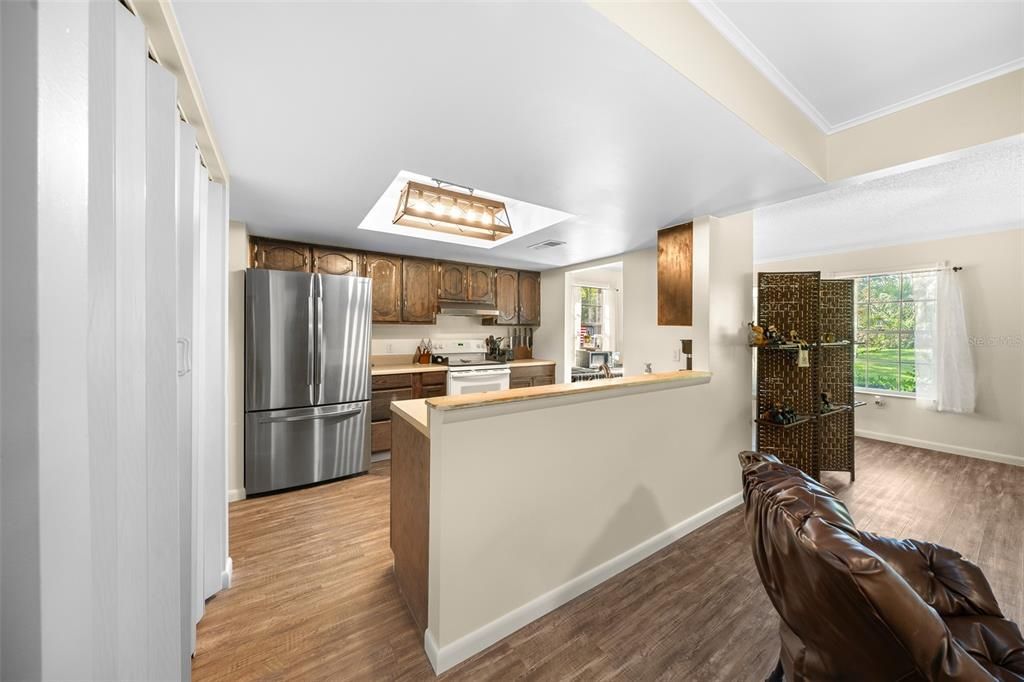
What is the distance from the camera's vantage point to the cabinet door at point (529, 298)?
529 centimetres

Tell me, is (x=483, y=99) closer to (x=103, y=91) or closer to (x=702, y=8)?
(x=702, y=8)

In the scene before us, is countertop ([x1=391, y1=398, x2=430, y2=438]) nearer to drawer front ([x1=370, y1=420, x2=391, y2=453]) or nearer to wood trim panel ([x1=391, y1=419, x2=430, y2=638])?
wood trim panel ([x1=391, y1=419, x2=430, y2=638])

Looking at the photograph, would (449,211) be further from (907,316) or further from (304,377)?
(907,316)

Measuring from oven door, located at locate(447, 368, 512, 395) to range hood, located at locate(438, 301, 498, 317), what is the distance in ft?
2.54

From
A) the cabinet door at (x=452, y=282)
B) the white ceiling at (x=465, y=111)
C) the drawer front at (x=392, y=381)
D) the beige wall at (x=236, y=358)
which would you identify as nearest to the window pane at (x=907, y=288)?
the white ceiling at (x=465, y=111)

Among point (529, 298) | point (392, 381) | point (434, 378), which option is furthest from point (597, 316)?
point (392, 381)

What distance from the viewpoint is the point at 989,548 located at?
7.65 ft

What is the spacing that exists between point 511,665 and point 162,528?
137cm

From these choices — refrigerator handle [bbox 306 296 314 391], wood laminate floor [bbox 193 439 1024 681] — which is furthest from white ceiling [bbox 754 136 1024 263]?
refrigerator handle [bbox 306 296 314 391]

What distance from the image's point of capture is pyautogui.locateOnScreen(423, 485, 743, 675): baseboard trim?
152 centimetres

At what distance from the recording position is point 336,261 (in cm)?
387

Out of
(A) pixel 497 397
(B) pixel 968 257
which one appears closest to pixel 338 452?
(A) pixel 497 397

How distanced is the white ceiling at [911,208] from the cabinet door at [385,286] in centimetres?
375

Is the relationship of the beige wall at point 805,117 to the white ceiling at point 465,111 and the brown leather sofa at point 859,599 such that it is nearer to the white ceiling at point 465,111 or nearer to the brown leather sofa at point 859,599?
the white ceiling at point 465,111
